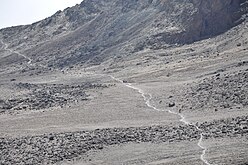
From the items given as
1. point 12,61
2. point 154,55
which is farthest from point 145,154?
point 12,61

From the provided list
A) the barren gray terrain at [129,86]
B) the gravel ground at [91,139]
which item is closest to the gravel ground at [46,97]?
the barren gray terrain at [129,86]

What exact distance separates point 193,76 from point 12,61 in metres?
45.9

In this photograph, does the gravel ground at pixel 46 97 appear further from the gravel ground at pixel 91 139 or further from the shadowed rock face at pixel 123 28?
the shadowed rock face at pixel 123 28

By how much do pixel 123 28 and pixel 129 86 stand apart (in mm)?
30633

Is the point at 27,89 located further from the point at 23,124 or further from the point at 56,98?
the point at 23,124

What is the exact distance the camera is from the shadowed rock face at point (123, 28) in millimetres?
64950

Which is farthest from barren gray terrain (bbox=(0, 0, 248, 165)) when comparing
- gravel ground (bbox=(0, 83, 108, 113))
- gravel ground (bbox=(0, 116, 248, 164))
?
gravel ground (bbox=(0, 83, 108, 113))

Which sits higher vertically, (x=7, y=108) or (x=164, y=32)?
(x=164, y=32)

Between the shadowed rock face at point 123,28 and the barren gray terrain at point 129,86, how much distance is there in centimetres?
18

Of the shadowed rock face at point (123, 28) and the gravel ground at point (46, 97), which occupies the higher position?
the shadowed rock face at point (123, 28)

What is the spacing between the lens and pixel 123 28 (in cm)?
7575

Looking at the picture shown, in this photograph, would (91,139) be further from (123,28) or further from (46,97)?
(123,28)

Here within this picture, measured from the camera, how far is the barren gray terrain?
21.6 metres

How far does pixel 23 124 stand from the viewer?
102 feet
